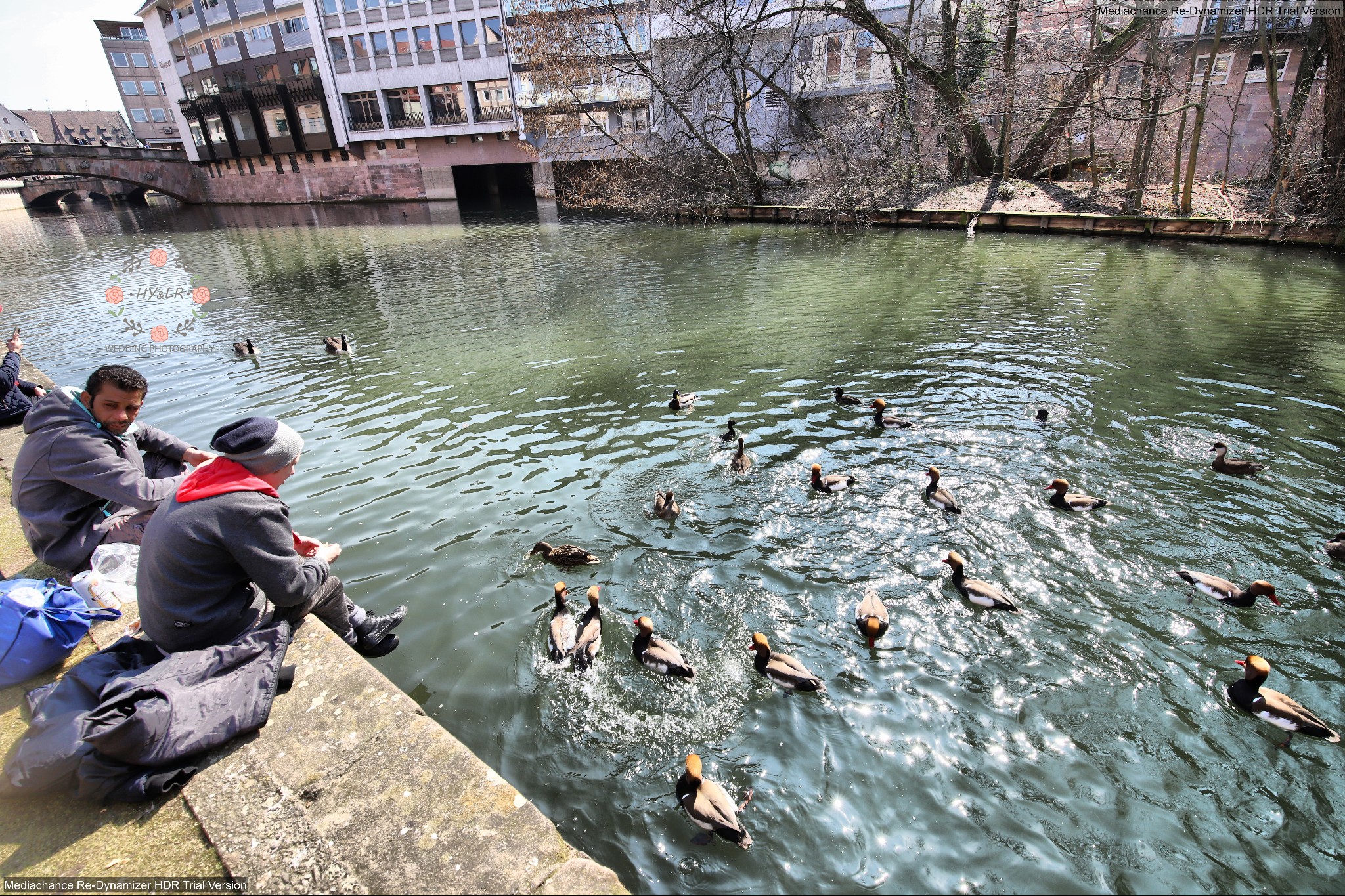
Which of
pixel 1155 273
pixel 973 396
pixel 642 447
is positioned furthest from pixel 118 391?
pixel 1155 273

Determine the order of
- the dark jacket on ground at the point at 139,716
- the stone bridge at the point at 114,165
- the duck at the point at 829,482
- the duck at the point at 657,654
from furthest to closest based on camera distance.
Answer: the stone bridge at the point at 114,165, the duck at the point at 829,482, the duck at the point at 657,654, the dark jacket on ground at the point at 139,716

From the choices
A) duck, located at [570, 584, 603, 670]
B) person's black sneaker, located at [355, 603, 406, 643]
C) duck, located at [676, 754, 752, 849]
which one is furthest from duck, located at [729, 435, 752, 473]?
duck, located at [676, 754, 752, 849]

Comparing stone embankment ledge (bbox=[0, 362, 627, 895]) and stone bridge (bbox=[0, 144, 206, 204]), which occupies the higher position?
stone bridge (bbox=[0, 144, 206, 204])

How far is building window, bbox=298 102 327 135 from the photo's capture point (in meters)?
53.8

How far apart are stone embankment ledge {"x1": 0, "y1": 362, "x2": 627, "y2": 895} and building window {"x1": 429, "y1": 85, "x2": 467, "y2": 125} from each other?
56548 millimetres

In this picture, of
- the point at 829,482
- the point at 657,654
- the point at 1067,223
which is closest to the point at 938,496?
the point at 829,482

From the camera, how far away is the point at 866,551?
6.61 m

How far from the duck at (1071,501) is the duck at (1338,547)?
1.88 meters

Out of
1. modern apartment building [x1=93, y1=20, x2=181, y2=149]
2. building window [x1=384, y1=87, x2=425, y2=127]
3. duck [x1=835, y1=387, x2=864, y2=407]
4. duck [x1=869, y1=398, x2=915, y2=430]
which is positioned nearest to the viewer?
duck [x1=869, y1=398, x2=915, y2=430]

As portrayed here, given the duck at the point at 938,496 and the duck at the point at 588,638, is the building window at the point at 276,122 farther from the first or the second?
the duck at the point at 938,496

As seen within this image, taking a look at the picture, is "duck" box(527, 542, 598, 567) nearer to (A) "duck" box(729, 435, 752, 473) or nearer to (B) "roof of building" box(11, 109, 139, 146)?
(A) "duck" box(729, 435, 752, 473)

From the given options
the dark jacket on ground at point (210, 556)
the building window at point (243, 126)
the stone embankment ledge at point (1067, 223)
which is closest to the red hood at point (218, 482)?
the dark jacket on ground at point (210, 556)

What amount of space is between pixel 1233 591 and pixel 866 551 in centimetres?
319

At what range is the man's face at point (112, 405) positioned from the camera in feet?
16.3
